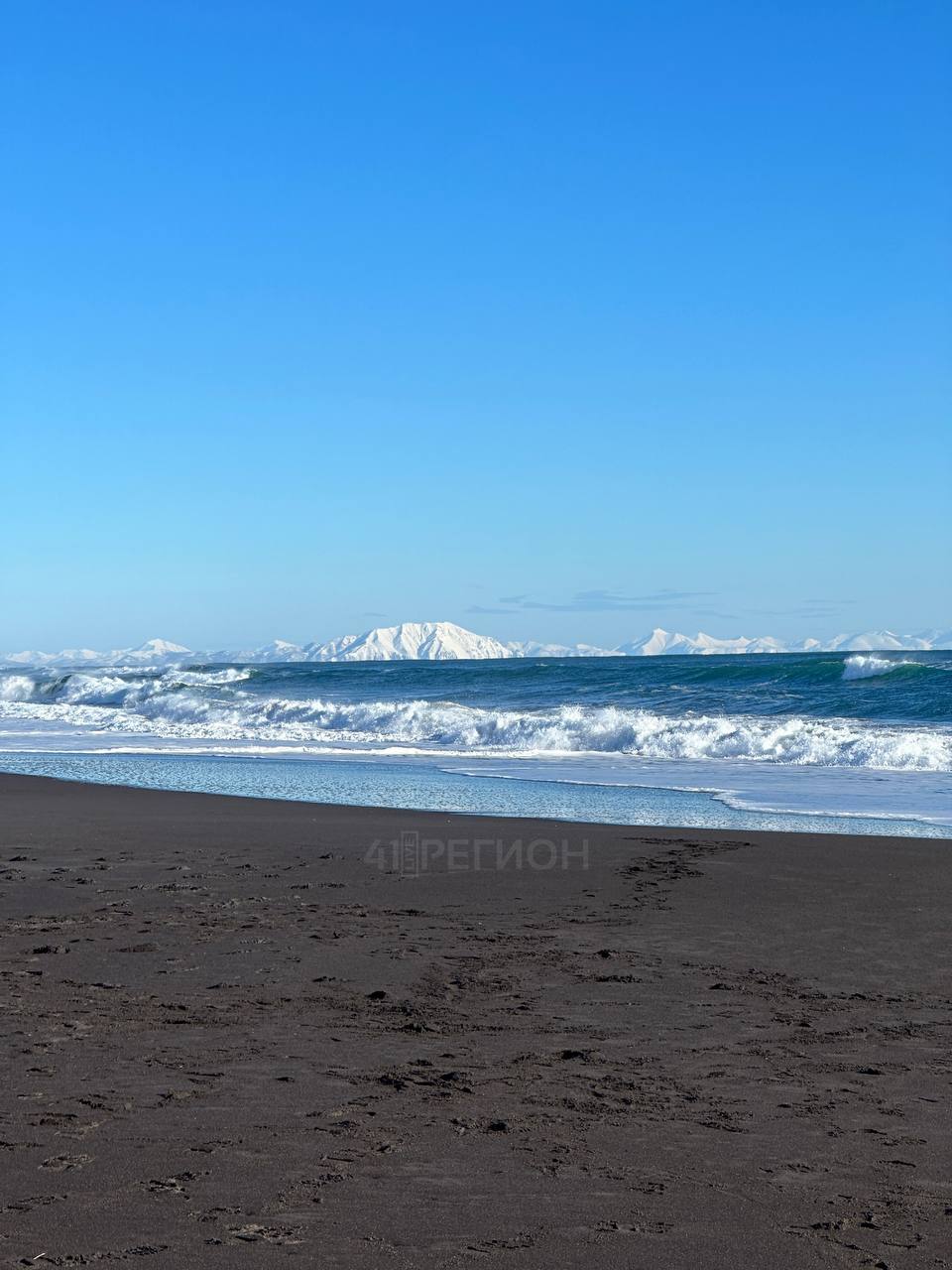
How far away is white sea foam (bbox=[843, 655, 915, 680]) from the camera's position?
41531 mm

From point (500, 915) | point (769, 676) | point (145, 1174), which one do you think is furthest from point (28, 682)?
point (145, 1174)

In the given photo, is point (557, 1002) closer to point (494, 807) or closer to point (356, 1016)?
point (356, 1016)

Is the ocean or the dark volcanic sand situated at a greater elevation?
the ocean

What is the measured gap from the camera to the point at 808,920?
7.70 metres

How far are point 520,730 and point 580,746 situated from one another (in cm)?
248

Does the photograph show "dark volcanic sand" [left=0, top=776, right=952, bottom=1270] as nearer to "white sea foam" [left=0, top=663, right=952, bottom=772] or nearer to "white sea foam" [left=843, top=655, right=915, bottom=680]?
"white sea foam" [left=0, top=663, right=952, bottom=772]

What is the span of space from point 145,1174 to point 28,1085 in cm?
101

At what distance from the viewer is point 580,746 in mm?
24688

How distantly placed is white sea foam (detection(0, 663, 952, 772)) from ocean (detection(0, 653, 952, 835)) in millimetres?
57

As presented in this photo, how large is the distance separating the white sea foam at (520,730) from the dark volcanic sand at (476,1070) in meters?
12.2

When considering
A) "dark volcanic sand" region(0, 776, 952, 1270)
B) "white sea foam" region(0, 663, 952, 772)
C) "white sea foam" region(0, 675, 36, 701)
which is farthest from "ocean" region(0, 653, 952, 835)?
"white sea foam" region(0, 675, 36, 701)

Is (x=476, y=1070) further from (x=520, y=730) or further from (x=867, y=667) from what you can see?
(x=867, y=667)

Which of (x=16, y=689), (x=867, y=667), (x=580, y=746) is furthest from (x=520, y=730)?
(x=16, y=689)

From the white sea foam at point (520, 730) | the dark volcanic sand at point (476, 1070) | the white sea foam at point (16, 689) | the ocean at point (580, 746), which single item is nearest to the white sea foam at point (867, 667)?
the ocean at point (580, 746)
